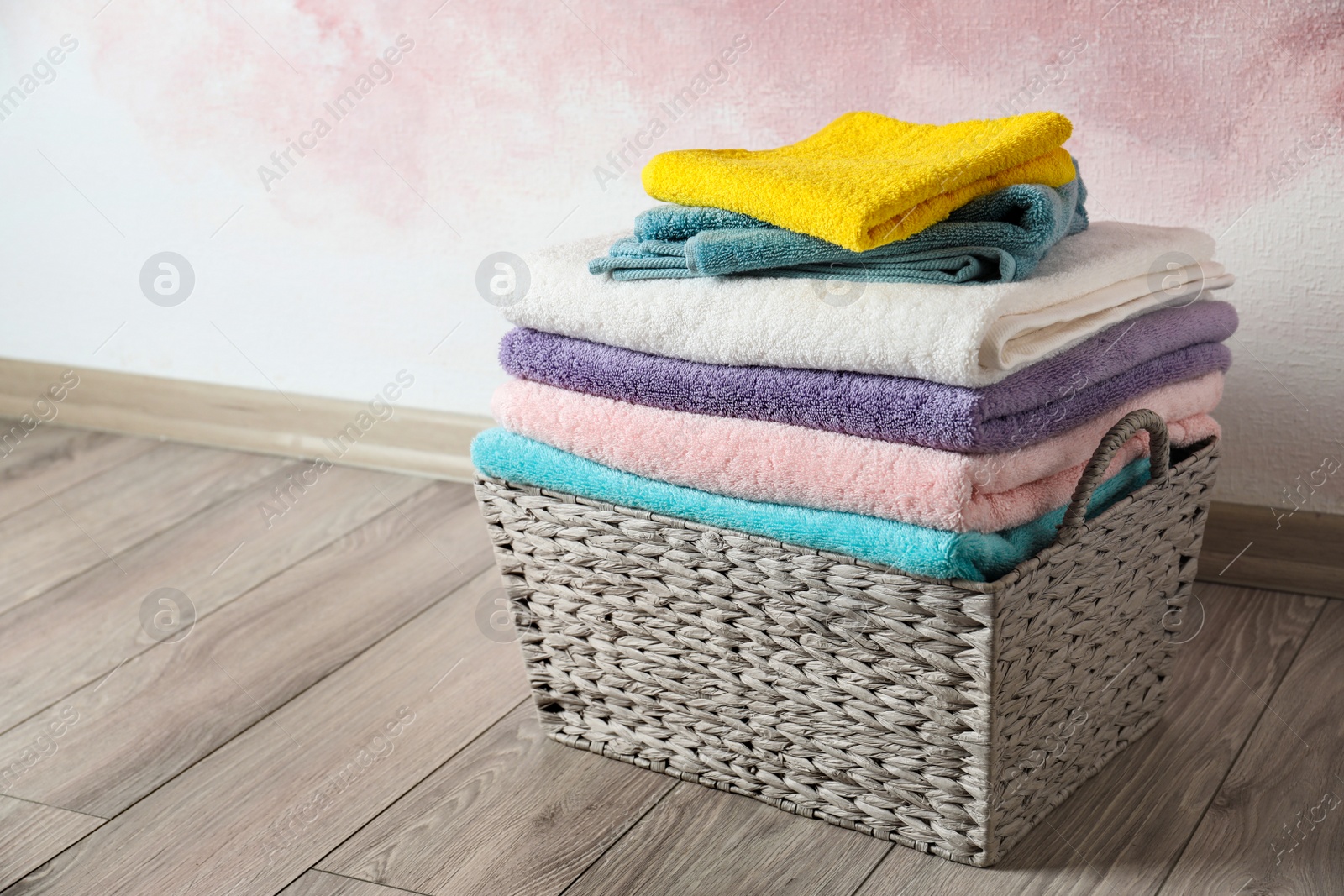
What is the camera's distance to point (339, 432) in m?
1.65

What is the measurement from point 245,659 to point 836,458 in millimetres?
713

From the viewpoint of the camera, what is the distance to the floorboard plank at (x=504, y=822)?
854mm

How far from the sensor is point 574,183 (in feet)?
4.45

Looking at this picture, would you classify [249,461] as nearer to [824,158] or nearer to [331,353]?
[331,353]

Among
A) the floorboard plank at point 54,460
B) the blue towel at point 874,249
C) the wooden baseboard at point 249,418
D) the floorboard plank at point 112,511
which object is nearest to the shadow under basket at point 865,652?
the blue towel at point 874,249

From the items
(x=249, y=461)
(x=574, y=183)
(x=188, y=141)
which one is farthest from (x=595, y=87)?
(x=249, y=461)

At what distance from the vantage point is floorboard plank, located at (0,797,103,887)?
3.02ft

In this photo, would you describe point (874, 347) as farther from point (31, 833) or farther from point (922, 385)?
point (31, 833)

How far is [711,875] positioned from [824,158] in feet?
1.67

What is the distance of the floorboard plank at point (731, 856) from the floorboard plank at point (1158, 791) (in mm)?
31

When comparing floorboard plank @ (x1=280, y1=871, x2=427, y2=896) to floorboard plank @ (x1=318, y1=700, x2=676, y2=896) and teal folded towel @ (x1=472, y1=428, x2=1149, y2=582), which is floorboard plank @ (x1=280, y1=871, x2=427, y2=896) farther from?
teal folded towel @ (x1=472, y1=428, x2=1149, y2=582)

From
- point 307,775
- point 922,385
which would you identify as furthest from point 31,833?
point 922,385

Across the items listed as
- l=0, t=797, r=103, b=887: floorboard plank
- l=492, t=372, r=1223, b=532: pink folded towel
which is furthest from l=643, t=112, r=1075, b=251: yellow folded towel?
l=0, t=797, r=103, b=887: floorboard plank

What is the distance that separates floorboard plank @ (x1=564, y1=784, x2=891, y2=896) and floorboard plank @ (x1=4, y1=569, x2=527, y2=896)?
212 mm
